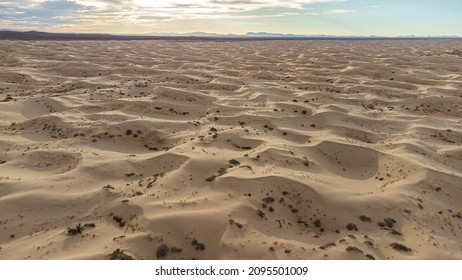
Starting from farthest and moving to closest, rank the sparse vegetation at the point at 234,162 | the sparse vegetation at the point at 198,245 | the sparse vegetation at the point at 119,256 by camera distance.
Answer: the sparse vegetation at the point at 234,162, the sparse vegetation at the point at 198,245, the sparse vegetation at the point at 119,256

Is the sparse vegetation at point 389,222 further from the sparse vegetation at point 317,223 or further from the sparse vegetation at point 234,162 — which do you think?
the sparse vegetation at point 234,162

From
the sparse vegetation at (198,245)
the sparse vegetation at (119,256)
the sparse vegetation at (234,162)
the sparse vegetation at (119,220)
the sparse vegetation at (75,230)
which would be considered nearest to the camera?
the sparse vegetation at (119,256)

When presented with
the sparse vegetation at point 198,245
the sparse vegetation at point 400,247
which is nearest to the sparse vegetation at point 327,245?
the sparse vegetation at point 400,247

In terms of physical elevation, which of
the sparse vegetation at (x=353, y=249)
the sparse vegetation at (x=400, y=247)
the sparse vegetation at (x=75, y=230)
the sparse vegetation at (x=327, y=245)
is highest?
the sparse vegetation at (x=75, y=230)

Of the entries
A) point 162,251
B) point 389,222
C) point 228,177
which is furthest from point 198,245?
point 389,222

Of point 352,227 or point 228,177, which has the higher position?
point 228,177

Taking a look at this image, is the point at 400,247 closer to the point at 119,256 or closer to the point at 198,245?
the point at 198,245

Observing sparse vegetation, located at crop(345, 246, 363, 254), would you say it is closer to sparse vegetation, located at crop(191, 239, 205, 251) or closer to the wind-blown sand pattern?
the wind-blown sand pattern

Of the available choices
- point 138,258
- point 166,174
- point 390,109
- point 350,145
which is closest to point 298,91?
point 390,109

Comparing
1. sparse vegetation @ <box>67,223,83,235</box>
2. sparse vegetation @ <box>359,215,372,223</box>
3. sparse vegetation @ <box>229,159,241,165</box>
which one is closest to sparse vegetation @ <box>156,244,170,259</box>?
sparse vegetation @ <box>67,223,83,235</box>
